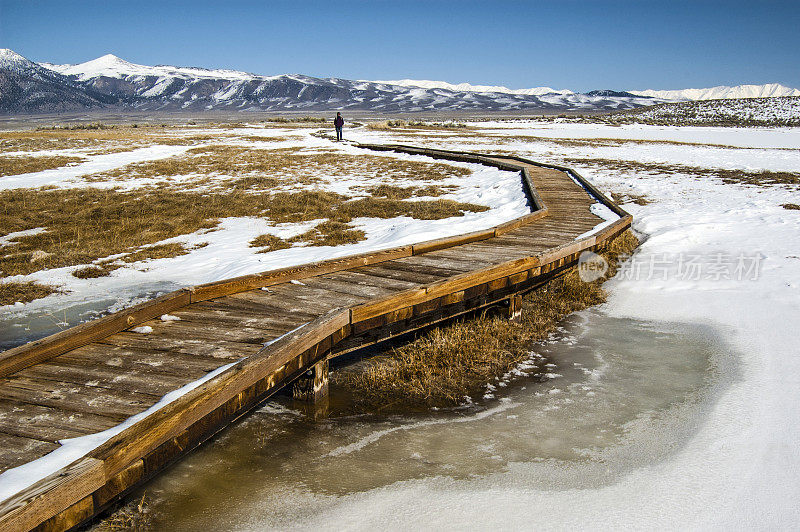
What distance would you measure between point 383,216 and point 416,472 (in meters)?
10.2

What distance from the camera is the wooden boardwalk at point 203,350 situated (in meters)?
3.13

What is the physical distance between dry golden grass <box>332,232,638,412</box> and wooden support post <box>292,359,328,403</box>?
0.42m

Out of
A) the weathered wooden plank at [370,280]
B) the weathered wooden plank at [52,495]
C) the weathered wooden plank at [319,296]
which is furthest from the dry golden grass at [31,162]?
the weathered wooden plank at [52,495]

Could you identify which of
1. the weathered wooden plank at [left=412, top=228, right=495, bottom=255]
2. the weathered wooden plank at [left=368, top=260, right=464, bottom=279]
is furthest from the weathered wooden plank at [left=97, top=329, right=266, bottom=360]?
the weathered wooden plank at [left=412, top=228, right=495, bottom=255]

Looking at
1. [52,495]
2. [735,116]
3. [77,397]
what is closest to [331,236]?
[77,397]

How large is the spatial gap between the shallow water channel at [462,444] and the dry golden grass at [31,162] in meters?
24.4

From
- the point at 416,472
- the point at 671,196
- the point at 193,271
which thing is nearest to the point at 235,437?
the point at 416,472

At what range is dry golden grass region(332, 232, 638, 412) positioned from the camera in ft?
18.7

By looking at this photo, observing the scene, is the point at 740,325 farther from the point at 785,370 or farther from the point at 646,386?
the point at 646,386

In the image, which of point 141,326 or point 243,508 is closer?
point 243,508

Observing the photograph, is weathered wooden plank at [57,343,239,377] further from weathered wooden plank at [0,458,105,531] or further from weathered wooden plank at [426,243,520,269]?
weathered wooden plank at [426,243,520,269]

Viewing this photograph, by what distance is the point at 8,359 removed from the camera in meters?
4.08

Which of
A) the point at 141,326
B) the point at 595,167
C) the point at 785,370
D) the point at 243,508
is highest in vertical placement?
the point at 595,167

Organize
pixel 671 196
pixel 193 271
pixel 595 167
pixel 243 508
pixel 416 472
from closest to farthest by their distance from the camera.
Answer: pixel 243 508
pixel 416 472
pixel 193 271
pixel 671 196
pixel 595 167
